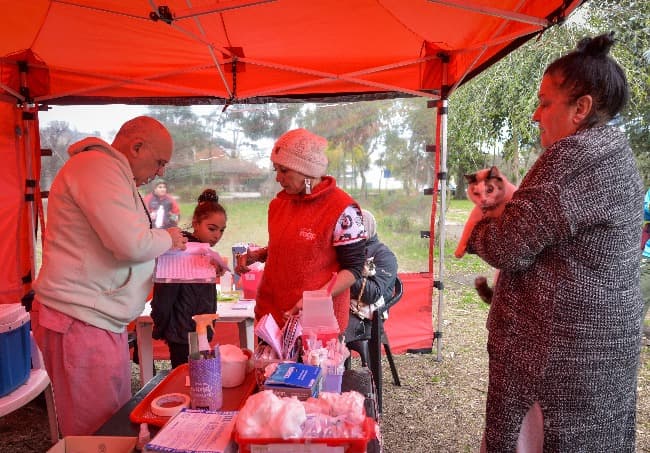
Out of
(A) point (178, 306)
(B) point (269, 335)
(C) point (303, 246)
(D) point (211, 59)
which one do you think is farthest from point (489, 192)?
(D) point (211, 59)

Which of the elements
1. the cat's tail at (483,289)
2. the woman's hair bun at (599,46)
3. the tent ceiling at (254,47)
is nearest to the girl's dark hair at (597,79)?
the woman's hair bun at (599,46)

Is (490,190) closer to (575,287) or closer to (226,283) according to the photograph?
(575,287)

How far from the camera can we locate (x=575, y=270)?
1.25m

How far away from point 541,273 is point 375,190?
332 centimetres

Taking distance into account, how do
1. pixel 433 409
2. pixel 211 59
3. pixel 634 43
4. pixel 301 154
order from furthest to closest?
→ pixel 634 43, pixel 211 59, pixel 433 409, pixel 301 154

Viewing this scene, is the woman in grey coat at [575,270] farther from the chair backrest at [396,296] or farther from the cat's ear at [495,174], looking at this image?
the chair backrest at [396,296]

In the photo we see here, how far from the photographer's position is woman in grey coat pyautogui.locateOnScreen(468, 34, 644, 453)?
1.23 meters

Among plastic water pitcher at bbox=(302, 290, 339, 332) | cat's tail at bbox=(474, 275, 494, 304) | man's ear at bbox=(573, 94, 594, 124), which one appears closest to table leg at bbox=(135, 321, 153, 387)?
plastic water pitcher at bbox=(302, 290, 339, 332)

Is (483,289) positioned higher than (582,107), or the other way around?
(582,107)

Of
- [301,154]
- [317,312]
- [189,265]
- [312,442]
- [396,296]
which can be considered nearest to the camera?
[312,442]

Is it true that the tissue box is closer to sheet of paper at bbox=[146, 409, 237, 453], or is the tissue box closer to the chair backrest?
sheet of paper at bbox=[146, 409, 237, 453]

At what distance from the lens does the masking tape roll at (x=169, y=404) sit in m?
1.39

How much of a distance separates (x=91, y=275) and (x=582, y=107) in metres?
1.60

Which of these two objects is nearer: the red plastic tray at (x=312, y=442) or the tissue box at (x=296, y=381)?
the red plastic tray at (x=312, y=442)
